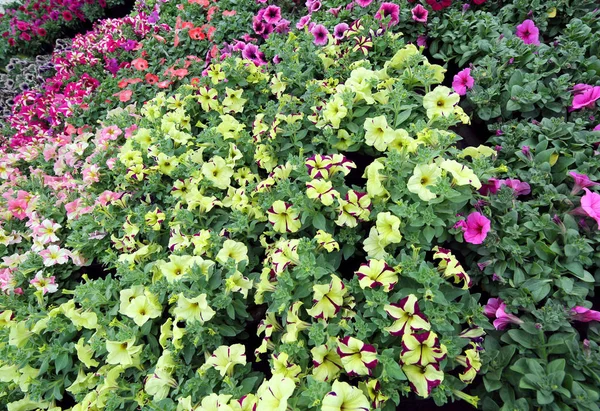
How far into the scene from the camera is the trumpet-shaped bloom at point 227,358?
4.42 ft

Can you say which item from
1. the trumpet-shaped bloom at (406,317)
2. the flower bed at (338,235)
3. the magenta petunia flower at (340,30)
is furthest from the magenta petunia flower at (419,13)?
the trumpet-shaped bloom at (406,317)

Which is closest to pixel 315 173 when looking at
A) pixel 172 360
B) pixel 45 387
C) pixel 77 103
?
pixel 172 360

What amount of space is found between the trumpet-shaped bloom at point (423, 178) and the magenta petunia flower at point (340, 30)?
1.32 m

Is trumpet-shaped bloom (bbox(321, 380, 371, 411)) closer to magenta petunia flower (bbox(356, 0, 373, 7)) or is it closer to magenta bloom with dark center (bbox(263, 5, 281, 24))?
magenta petunia flower (bbox(356, 0, 373, 7))

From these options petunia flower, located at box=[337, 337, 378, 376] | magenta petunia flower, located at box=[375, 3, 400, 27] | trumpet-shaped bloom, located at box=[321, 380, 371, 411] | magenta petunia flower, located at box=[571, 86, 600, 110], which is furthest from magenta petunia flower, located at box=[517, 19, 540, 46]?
trumpet-shaped bloom, located at box=[321, 380, 371, 411]

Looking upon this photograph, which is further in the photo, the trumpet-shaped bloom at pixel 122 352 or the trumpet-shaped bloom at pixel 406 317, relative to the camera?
the trumpet-shaped bloom at pixel 122 352

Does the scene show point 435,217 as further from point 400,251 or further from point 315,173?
point 315,173

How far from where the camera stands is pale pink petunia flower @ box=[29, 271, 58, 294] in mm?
1956

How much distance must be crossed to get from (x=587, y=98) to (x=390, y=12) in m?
1.15

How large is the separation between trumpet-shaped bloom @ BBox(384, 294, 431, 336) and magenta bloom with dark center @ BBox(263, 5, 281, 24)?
2262 millimetres

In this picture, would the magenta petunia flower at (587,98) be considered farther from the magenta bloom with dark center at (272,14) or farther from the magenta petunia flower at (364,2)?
the magenta bloom with dark center at (272,14)

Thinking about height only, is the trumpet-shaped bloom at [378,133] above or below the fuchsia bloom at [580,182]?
above

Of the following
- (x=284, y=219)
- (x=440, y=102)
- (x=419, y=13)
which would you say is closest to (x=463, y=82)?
(x=440, y=102)

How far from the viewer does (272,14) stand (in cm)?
277
